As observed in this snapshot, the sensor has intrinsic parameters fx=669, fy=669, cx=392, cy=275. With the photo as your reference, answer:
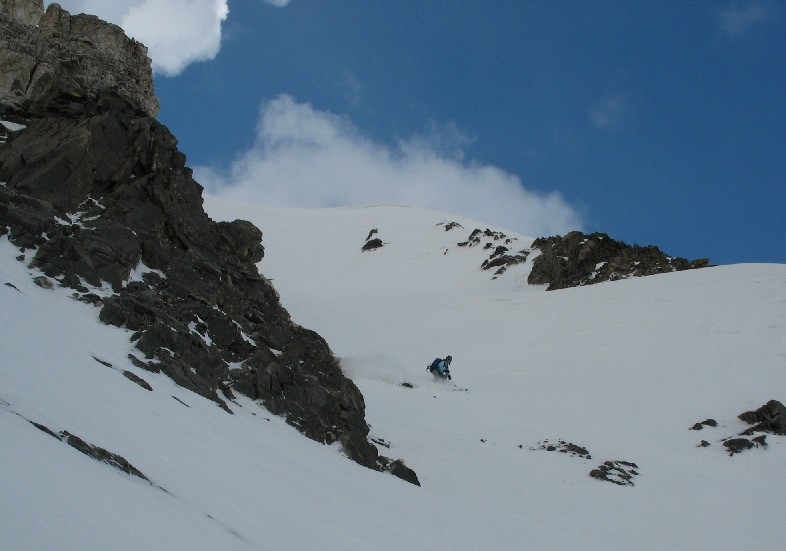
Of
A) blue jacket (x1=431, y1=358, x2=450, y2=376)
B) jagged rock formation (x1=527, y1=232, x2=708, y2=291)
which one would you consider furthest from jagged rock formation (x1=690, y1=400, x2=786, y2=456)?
jagged rock formation (x1=527, y1=232, x2=708, y2=291)

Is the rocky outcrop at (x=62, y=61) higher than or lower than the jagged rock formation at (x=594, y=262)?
lower

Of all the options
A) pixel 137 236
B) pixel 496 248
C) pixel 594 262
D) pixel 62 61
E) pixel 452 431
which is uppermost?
pixel 496 248

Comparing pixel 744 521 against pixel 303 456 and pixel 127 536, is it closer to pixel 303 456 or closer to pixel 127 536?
pixel 303 456

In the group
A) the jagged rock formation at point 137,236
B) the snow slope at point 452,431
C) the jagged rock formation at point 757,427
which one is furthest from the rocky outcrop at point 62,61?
the jagged rock formation at point 757,427

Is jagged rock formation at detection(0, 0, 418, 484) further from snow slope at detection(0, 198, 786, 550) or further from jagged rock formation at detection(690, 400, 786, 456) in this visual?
jagged rock formation at detection(690, 400, 786, 456)

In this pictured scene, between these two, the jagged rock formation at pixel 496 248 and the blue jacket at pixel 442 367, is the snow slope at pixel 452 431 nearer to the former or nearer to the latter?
the blue jacket at pixel 442 367

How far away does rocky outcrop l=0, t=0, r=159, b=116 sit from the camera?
19.2 m

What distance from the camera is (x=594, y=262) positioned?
146 feet

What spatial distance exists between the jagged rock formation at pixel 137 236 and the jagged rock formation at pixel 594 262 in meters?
27.3

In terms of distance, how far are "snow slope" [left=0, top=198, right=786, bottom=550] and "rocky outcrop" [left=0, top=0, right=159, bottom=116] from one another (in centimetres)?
795

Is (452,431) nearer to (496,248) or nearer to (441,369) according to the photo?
(441,369)

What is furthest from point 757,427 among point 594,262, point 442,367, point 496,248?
point 496,248

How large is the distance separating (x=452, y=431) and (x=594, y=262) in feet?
93.6

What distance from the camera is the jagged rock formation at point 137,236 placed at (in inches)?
521
